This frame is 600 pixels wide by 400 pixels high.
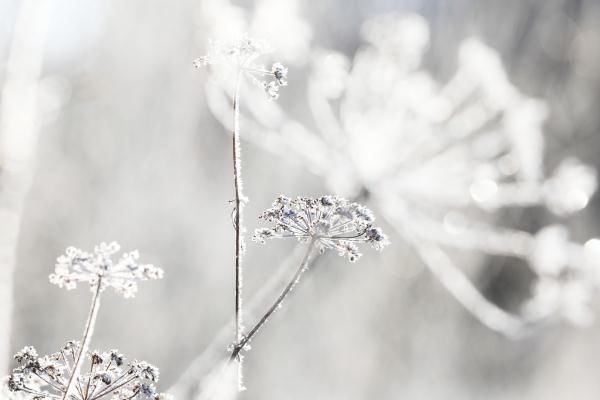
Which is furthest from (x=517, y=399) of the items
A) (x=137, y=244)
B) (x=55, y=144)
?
(x=55, y=144)

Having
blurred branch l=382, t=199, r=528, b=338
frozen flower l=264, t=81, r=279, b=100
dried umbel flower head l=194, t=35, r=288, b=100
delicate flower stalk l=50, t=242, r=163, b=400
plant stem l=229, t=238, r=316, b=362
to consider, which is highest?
blurred branch l=382, t=199, r=528, b=338

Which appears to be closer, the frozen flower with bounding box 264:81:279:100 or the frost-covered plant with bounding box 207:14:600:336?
the frozen flower with bounding box 264:81:279:100

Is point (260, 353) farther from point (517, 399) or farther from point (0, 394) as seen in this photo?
point (0, 394)

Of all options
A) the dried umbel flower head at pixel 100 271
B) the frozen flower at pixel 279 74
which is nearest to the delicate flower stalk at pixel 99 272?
the dried umbel flower head at pixel 100 271

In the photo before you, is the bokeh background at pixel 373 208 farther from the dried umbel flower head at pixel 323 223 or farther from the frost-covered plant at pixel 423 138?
the dried umbel flower head at pixel 323 223

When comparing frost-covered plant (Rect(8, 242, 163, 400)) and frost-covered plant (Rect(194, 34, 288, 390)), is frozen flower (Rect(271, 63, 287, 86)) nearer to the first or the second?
frost-covered plant (Rect(194, 34, 288, 390))

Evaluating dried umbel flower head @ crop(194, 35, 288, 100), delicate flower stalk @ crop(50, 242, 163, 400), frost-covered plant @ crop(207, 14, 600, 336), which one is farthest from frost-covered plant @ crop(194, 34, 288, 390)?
frost-covered plant @ crop(207, 14, 600, 336)

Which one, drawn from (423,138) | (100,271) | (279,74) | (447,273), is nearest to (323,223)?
(279,74)
